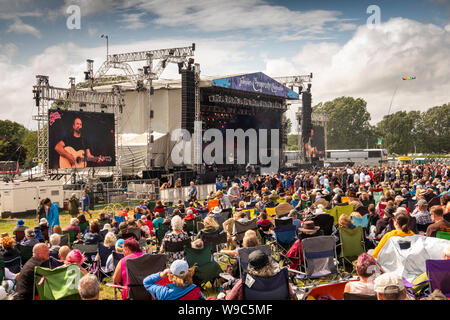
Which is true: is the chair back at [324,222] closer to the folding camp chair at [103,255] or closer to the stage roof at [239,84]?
the folding camp chair at [103,255]

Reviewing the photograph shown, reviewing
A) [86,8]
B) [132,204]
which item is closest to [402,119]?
[132,204]

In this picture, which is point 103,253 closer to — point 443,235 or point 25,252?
point 25,252

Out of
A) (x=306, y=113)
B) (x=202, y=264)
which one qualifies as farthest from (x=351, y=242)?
(x=306, y=113)

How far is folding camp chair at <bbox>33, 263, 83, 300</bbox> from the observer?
171 inches

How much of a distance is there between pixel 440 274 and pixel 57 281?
3.90m

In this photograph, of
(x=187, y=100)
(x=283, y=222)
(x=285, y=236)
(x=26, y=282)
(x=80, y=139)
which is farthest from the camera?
(x=187, y=100)

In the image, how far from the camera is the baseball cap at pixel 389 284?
10.0ft

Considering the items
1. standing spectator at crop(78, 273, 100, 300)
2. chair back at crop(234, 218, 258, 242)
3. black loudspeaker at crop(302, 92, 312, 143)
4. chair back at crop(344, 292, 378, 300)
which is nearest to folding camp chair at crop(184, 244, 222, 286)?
chair back at crop(234, 218, 258, 242)

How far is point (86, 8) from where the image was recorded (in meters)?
9.74

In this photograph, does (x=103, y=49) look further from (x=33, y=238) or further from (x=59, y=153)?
(x=33, y=238)

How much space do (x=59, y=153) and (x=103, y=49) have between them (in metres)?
10.8

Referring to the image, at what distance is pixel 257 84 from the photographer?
3303 centimetres

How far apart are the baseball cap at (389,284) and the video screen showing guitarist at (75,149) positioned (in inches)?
818

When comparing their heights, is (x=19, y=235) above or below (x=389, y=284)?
below
